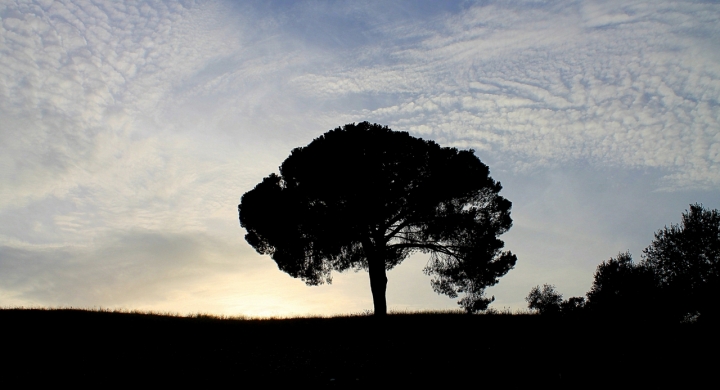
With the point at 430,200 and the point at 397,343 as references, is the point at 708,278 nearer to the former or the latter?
the point at 430,200

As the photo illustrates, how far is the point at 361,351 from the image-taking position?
17922mm

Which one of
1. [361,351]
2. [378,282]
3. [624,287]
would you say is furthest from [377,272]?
[624,287]

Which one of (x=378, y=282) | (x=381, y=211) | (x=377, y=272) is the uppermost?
(x=381, y=211)

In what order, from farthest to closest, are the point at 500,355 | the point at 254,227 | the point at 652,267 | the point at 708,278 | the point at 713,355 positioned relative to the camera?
the point at 652,267
the point at 708,278
the point at 254,227
the point at 500,355
the point at 713,355

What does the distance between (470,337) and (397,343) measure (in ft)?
9.71

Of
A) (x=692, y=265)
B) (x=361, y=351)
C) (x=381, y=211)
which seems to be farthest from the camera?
(x=692, y=265)

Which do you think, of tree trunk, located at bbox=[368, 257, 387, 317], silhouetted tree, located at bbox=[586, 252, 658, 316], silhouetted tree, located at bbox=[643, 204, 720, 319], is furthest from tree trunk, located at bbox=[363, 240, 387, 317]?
silhouetted tree, located at bbox=[643, 204, 720, 319]

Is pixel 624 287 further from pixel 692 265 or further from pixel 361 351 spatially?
pixel 361 351

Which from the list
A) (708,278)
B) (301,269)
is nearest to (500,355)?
(301,269)

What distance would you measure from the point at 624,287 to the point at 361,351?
35.1m

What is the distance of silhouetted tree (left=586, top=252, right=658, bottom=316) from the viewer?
3997 centimetres

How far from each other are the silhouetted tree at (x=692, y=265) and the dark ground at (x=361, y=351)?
20.6 meters

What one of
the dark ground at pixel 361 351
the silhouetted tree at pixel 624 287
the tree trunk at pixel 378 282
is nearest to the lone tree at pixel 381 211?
the tree trunk at pixel 378 282

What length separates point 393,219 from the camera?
28.8m
